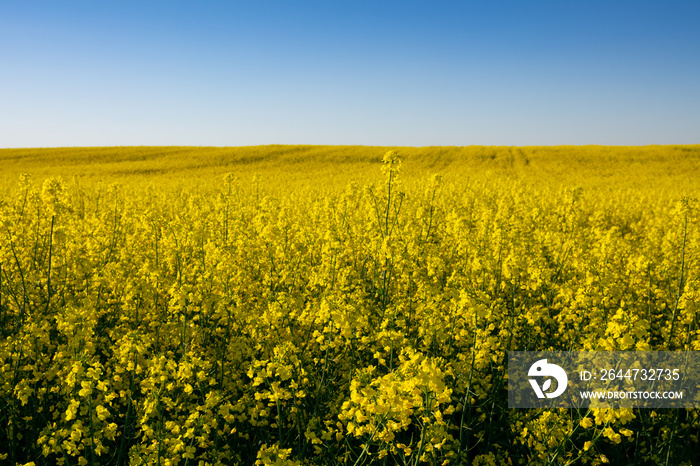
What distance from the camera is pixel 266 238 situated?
529 centimetres

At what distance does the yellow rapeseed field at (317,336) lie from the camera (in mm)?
2426

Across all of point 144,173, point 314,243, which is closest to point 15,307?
point 314,243

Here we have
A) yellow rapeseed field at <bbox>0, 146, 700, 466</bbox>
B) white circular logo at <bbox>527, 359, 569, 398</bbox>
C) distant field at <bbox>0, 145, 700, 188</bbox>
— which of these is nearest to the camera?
yellow rapeseed field at <bbox>0, 146, 700, 466</bbox>

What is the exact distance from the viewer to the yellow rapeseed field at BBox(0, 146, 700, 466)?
243 centimetres

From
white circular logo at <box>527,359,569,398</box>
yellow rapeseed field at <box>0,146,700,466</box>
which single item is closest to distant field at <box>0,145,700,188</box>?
yellow rapeseed field at <box>0,146,700,466</box>

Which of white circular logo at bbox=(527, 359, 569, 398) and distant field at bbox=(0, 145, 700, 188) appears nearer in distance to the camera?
white circular logo at bbox=(527, 359, 569, 398)

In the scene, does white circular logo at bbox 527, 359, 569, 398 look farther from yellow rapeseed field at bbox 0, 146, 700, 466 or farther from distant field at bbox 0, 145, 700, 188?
distant field at bbox 0, 145, 700, 188

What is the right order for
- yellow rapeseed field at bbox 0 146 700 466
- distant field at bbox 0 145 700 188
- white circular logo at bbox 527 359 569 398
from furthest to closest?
distant field at bbox 0 145 700 188 → white circular logo at bbox 527 359 569 398 → yellow rapeseed field at bbox 0 146 700 466

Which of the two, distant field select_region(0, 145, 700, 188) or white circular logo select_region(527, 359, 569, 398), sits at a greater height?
distant field select_region(0, 145, 700, 188)

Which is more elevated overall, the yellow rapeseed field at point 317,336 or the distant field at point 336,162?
the distant field at point 336,162

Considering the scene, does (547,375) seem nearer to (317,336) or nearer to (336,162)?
(317,336)

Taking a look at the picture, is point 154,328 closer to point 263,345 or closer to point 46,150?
point 263,345

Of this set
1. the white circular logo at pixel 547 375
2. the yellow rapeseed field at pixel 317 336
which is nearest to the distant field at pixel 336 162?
the yellow rapeseed field at pixel 317 336

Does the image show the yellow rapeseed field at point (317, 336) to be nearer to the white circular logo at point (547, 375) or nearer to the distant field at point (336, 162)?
the white circular logo at point (547, 375)
